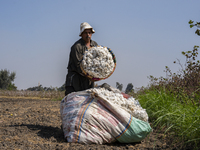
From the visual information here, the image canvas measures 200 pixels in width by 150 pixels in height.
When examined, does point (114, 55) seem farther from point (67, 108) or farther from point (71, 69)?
point (67, 108)

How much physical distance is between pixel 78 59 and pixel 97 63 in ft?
1.25

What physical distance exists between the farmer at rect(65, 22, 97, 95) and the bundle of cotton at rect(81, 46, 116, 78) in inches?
8.1

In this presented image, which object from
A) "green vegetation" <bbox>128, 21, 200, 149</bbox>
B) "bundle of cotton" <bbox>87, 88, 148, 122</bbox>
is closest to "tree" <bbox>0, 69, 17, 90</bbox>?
"green vegetation" <bbox>128, 21, 200, 149</bbox>

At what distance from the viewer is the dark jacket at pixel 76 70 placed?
4289mm

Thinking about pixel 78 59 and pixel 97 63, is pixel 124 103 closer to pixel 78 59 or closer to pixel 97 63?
pixel 97 63

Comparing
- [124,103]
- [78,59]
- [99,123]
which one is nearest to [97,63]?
[78,59]

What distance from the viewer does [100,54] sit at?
414 cm

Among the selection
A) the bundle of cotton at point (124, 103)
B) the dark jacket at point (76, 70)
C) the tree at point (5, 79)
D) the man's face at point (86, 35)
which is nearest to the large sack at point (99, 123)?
the bundle of cotton at point (124, 103)

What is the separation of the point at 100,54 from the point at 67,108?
1.05 m

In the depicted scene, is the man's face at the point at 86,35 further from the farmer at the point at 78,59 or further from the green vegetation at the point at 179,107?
the green vegetation at the point at 179,107

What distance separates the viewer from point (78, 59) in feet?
14.0

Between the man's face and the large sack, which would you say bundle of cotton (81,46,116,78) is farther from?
the large sack

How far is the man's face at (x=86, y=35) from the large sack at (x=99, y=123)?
4.06 ft

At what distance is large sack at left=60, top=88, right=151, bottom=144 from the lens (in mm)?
3541
